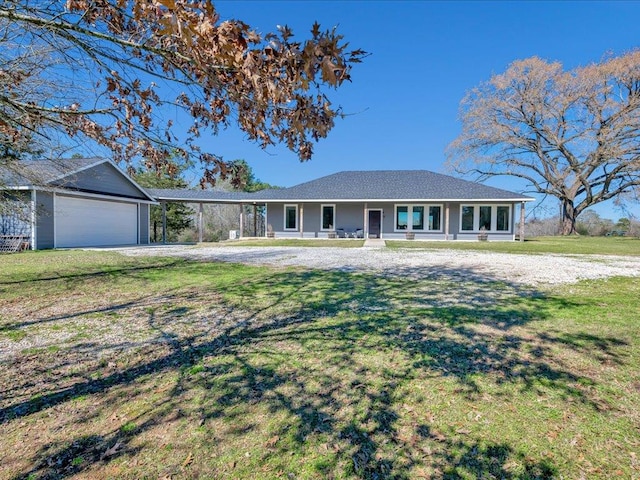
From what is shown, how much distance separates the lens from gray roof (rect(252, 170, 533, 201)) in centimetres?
1989

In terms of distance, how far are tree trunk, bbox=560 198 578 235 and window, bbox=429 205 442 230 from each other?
1594cm

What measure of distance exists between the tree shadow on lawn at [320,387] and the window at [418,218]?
16.4 m

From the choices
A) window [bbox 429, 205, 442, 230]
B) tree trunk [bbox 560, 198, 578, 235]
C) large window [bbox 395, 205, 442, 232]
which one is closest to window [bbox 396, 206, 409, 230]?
large window [bbox 395, 205, 442, 232]

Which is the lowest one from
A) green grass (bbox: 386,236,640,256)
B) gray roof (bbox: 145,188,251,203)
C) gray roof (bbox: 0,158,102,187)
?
green grass (bbox: 386,236,640,256)

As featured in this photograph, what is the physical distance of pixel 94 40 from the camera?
128 inches

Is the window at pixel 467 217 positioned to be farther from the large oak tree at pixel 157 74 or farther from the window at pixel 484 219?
the large oak tree at pixel 157 74

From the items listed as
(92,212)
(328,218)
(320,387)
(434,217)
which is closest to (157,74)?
(320,387)

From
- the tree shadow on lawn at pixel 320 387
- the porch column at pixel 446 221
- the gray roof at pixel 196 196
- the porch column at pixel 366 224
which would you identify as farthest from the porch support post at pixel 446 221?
the tree shadow on lawn at pixel 320 387

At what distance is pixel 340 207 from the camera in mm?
22094

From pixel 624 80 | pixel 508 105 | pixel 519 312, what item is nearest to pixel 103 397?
pixel 519 312

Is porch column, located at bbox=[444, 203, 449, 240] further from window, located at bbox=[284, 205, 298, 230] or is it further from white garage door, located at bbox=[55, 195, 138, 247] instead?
white garage door, located at bbox=[55, 195, 138, 247]

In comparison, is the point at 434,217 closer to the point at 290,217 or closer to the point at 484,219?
the point at 484,219

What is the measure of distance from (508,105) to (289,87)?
30448mm

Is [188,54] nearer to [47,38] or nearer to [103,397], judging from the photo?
[47,38]
